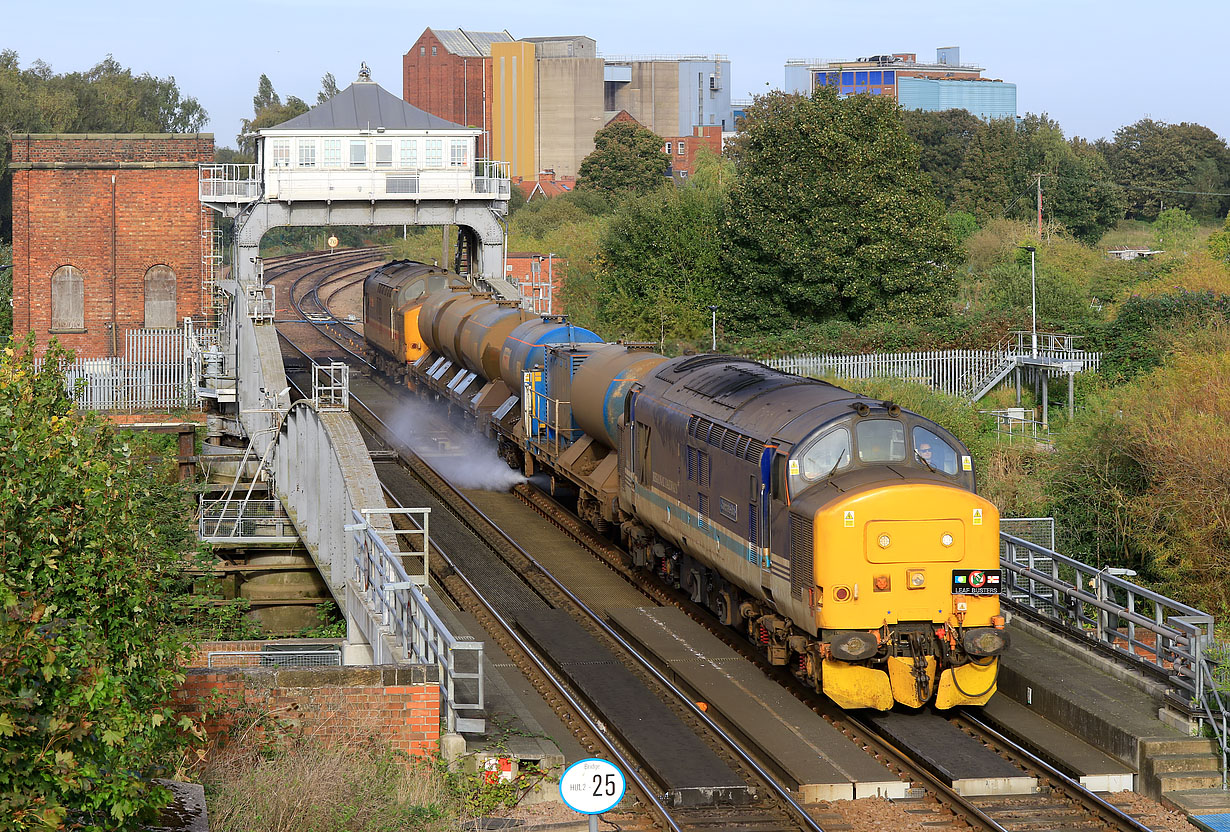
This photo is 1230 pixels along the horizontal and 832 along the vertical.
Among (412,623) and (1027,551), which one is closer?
(412,623)

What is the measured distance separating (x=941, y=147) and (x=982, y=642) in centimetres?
8314

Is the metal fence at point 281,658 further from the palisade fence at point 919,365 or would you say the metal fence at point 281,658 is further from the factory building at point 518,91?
the factory building at point 518,91

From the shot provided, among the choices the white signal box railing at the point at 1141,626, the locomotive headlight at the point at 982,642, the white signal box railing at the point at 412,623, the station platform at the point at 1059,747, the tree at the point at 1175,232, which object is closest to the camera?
the white signal box railing at the point at 412,623

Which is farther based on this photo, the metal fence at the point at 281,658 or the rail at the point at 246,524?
the rail at the point at 246,524

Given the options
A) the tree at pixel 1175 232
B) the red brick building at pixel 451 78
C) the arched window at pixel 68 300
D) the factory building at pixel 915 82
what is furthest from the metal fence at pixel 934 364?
the factory building at pixel 915 82

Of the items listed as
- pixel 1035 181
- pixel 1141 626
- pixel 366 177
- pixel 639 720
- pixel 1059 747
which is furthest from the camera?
pixel 1035 181

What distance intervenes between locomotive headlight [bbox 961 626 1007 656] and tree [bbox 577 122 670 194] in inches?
2876

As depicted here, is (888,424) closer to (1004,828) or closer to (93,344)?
(1004,828)

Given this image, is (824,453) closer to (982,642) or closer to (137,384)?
(982,642)

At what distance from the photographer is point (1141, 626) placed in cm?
1606

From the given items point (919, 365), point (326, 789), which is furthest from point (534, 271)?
point (326, 789)

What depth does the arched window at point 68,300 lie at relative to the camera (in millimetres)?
42719

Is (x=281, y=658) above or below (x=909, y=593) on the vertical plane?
below

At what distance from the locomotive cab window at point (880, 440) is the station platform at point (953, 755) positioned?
2944 millimetres
